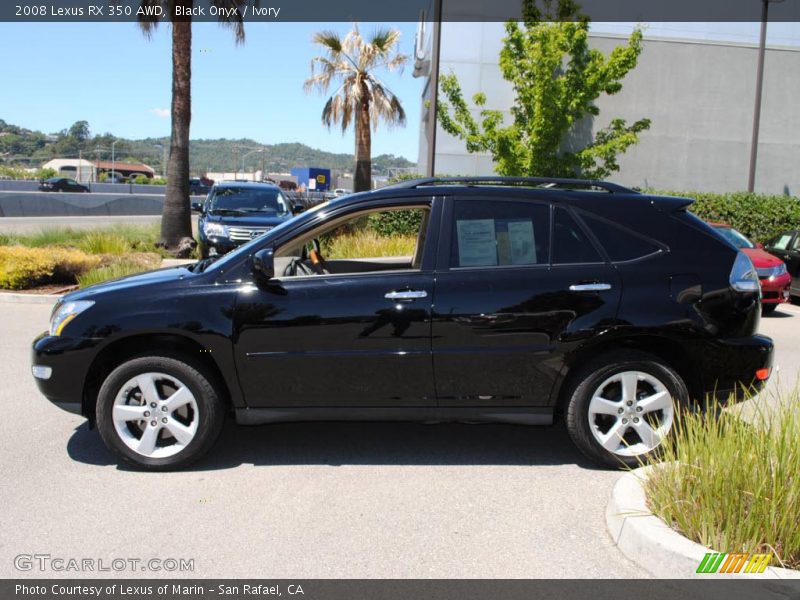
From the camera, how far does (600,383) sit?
4797mm

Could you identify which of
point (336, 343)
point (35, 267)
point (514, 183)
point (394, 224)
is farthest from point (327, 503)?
point (394, 224)

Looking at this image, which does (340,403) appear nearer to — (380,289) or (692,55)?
(380,289)

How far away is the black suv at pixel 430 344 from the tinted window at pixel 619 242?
16 millimetres

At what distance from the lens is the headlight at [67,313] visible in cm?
488

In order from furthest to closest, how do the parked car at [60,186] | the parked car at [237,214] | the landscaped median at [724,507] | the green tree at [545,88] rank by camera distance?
the parked car at [60,186] → the green tree at [545,88] → the parked car at [237,214] → the landscaped median at [724,507]

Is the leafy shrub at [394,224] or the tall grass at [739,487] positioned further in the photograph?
the leafy shrub at [394,224]

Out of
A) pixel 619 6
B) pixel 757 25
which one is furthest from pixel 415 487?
pixel 757 25

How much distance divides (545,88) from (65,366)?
16.8 m

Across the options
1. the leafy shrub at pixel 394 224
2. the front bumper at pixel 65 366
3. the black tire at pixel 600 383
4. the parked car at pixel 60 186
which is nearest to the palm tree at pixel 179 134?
the leafy shrub at pixel 394 224

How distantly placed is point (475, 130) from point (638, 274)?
1689 centimetres

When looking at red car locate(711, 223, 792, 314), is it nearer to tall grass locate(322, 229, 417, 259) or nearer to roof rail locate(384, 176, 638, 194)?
tall grass locate(322, 229, 417, 259)

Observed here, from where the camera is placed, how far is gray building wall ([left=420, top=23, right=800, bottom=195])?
24.4 m

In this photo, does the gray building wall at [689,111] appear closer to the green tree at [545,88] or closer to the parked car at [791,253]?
the green tree at [545,88]

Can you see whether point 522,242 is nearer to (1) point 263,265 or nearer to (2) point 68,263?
(1) point 263,265
